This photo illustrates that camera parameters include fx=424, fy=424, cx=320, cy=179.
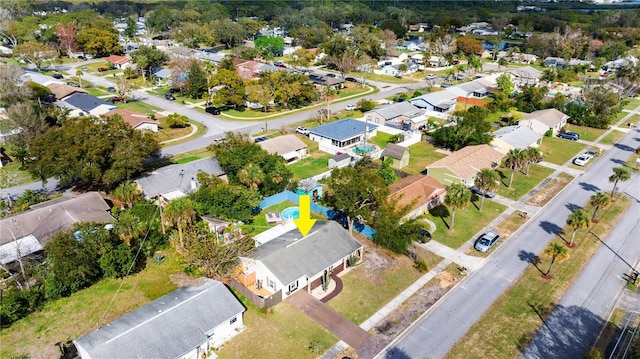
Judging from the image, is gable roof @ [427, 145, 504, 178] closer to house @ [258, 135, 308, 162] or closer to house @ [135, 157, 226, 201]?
house @ [258, 135, 308, 162]

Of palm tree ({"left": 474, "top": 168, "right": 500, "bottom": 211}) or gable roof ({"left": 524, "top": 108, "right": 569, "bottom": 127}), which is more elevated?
palm tree ({"left": 474, "top": 168, "right": 500, "bottom": 211})

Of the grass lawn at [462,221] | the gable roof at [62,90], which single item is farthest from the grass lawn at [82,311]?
the gable roof at [62,90]

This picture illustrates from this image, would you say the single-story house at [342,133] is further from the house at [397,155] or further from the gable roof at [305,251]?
the gable roof at [305,251]

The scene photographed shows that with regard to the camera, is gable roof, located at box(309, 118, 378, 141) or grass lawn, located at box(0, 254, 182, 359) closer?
grass lawn, located at box(0, 254, 182, 359)

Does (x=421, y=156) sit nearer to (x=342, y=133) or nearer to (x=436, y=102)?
(x=342, y=133)

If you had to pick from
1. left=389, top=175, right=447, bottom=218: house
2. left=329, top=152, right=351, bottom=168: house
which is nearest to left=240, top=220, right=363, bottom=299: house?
left=389, top=175, right=447, bottom=218: house

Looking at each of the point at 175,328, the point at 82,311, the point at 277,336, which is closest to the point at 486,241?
the point at 277,336

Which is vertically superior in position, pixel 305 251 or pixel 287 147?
pixel 305 251
